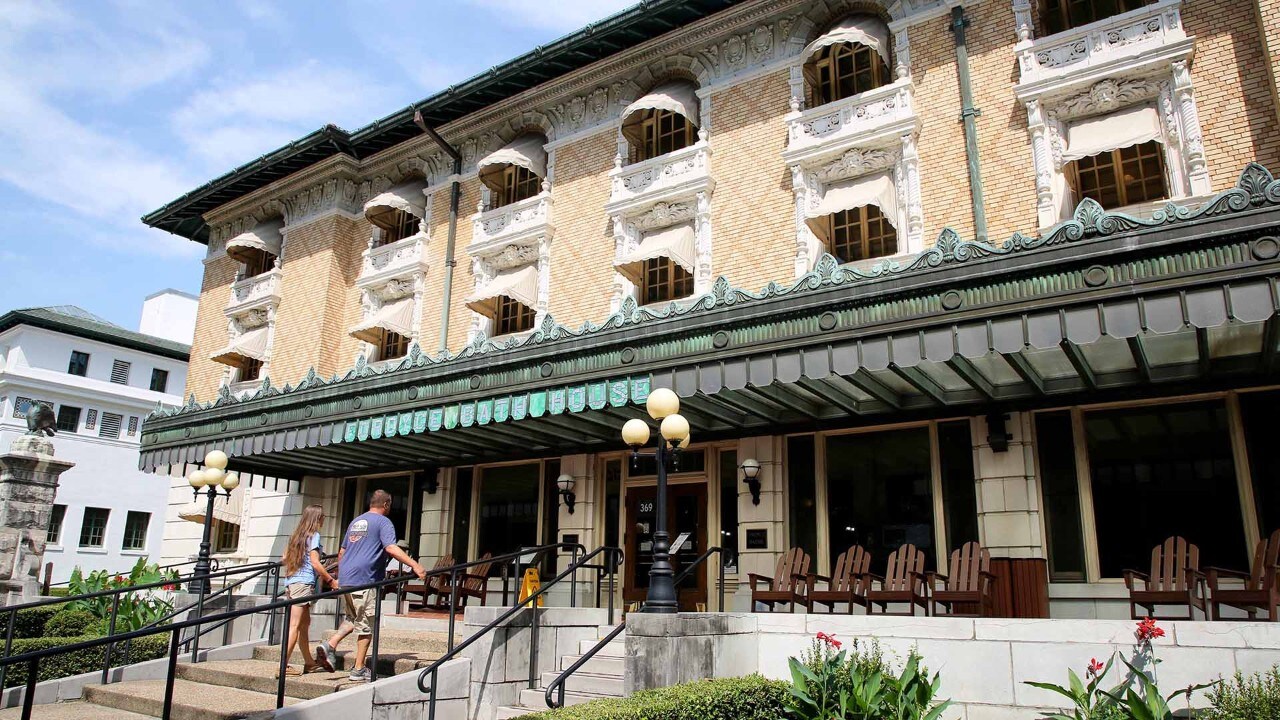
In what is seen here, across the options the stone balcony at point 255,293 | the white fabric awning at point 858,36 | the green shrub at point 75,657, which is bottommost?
the green shrub at point 75,657

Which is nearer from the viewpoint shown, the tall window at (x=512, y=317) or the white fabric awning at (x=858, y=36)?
the white fabric awning at (x=858, y=36)

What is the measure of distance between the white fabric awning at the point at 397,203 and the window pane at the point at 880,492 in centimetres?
1164

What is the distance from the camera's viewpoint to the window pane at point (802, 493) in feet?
43.5

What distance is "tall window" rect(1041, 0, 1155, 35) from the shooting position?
12.9m

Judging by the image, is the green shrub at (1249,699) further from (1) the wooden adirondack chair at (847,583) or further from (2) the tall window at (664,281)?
(2) the tall window at (664,281)

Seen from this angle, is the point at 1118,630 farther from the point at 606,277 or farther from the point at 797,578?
the point at 606,277

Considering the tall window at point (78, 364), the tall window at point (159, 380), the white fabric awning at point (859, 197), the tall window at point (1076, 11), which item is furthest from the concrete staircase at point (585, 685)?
the tall window at point (159, 380)

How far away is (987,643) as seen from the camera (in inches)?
310

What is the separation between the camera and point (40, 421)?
18000 millimetres

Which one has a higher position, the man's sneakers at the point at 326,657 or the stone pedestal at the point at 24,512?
the stone pedestal at the point at 24,512

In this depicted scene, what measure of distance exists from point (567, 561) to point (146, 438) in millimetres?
9842

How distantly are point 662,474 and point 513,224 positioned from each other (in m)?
10.6

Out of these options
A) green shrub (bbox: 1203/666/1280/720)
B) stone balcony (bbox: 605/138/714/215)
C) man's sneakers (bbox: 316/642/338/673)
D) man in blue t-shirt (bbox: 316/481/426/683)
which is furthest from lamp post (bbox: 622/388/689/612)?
stone balcony (bbox: 605/138/714/215)

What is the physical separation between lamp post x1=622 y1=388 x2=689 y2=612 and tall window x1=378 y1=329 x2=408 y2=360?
1183 centimetres
